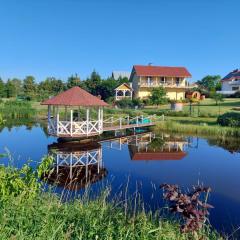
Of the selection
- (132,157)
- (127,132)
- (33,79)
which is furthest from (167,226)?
(33,79)

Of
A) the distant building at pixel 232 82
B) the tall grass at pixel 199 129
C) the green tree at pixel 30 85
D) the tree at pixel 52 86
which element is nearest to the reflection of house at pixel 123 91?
the tree at pixel 52 86

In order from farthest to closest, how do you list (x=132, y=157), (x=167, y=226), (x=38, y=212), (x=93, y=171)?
(x=132, y=157), (x=93, y=171), (x=167, y=226), (x=38, y=212)

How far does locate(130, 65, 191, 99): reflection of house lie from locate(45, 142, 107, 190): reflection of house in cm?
3092

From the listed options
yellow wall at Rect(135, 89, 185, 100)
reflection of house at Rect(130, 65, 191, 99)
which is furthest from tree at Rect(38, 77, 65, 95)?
yellow wall at Rect(135, 89, 185, 100)

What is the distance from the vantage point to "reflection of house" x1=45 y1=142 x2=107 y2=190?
11355mm

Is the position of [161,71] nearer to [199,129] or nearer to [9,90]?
[199,129]

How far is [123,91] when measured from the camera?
161 ft

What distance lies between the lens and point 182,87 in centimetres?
4969

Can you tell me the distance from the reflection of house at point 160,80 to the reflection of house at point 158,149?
2739 centimetres

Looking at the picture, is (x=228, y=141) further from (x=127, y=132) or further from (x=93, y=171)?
(x=93, y=171)

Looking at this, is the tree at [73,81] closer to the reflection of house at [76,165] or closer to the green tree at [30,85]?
the green tree at [30,85]

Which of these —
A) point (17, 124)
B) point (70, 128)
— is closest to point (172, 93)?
point (17, 124)

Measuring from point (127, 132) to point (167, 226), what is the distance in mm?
21316

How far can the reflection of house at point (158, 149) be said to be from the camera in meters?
16.2
